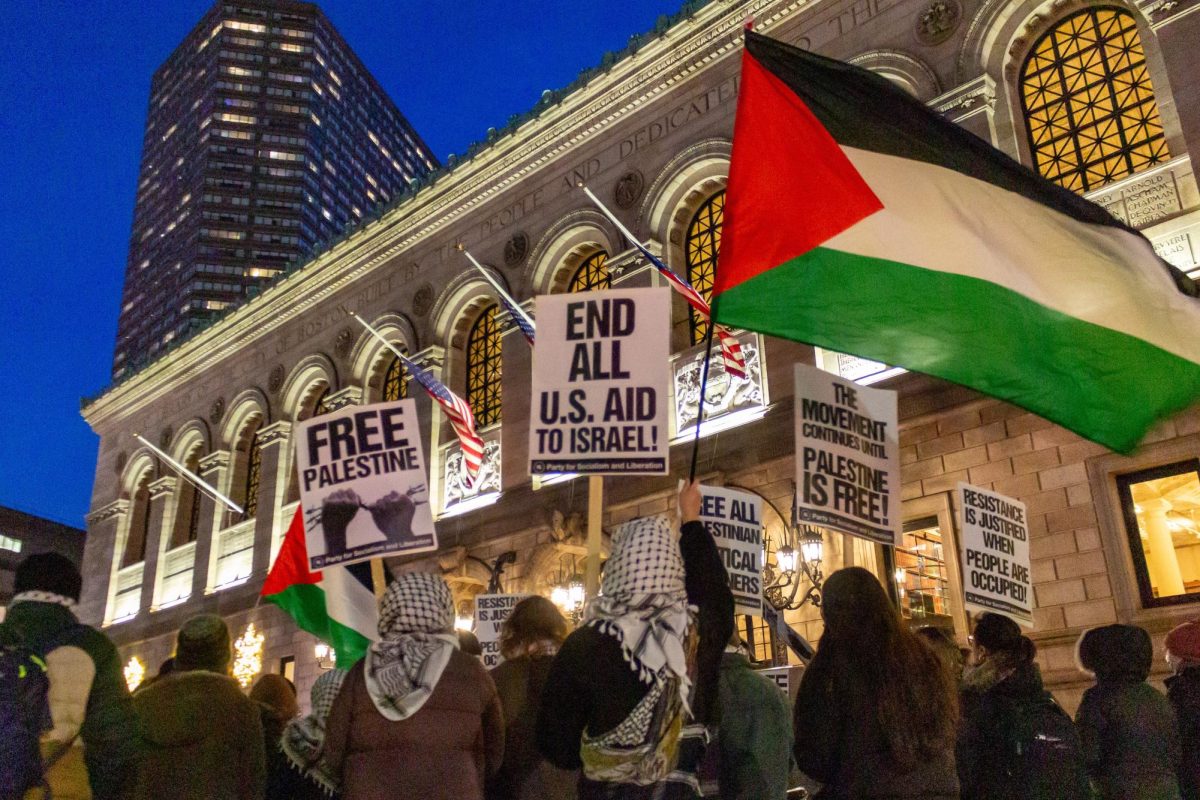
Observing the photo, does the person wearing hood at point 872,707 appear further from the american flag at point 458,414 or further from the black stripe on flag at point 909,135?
the american flag at point 458,414

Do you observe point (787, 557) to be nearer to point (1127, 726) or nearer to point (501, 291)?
point (501, 291)

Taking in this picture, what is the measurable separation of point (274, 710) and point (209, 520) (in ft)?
64.4

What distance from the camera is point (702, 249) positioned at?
50.7ft

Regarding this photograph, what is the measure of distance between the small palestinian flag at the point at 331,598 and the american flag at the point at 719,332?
5342mm

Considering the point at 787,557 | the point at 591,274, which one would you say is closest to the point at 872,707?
the point at 787,557

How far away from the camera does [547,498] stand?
1571 centimetres

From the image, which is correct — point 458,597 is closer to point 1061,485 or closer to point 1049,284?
point 1061,485

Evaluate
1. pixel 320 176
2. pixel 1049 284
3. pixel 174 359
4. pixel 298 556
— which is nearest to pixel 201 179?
pixel 320 176

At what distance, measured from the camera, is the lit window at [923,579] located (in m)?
13.3

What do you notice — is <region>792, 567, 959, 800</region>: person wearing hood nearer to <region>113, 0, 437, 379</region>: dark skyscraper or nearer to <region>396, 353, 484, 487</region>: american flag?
<region>396, 353, 484, 487</region>: american flag

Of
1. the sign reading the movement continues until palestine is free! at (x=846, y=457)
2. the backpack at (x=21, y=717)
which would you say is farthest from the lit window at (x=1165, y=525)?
the backpack at (x=21, y=717)

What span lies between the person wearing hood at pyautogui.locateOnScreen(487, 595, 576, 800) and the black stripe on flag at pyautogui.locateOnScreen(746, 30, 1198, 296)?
329 centimetres

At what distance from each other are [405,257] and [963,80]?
11961 mm

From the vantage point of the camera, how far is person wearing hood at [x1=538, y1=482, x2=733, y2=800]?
310 cm
